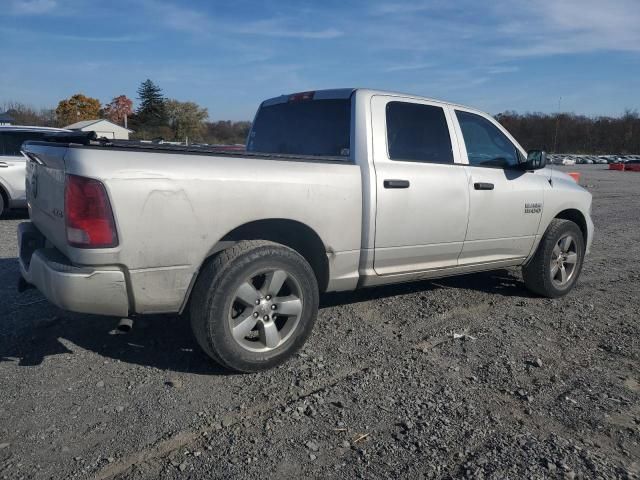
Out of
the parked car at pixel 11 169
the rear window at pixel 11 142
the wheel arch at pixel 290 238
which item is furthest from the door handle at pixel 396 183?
the rear window at pixel 11 142

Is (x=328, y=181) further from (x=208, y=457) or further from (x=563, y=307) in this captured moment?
(x=563, y=307)

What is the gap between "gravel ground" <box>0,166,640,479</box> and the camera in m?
2.71

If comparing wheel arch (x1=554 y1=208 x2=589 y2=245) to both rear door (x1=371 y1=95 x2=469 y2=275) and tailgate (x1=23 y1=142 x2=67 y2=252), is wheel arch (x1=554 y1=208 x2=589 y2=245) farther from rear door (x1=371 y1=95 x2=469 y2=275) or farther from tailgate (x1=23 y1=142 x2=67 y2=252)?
tailgate (x1=23 y1=142 x2=67 y2=252)

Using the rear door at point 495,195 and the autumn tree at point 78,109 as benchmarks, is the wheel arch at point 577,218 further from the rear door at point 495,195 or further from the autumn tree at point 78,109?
the autumn tree at point 78,109

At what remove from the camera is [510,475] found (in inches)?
103

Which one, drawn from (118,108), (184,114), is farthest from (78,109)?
(184,114)

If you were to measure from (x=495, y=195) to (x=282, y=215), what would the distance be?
2220mm

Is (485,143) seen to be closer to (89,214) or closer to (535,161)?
(535,161)

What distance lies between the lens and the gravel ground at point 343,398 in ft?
8.89

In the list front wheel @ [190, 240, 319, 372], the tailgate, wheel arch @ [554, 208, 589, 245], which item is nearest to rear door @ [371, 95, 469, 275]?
front wheel @ [190, 240, 319, 372]

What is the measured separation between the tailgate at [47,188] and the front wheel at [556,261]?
4.30 metres

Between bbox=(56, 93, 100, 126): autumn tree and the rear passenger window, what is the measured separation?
241ft

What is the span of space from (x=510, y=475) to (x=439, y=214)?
2.28 meters

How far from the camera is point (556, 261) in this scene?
221 inches
